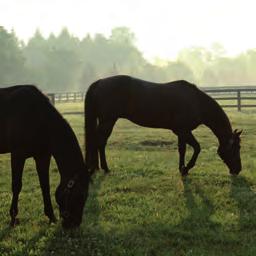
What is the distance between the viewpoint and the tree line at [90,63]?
6376 cm

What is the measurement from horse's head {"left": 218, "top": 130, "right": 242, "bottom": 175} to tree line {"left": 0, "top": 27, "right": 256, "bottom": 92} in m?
54.1

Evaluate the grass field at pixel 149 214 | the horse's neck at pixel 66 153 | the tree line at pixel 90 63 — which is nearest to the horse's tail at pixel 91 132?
the grass field at pixel 149 214

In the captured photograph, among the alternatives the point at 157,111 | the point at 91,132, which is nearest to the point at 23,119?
the point at 91,132

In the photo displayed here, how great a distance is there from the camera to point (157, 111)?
939 centimetres

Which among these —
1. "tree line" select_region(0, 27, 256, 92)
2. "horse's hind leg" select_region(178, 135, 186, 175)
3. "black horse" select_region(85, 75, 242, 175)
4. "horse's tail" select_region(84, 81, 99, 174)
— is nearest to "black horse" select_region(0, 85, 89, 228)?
"horse's tail" select_region(84, 81, 99, 174)

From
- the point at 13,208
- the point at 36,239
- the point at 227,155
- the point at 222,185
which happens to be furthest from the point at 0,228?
the point at 227,155

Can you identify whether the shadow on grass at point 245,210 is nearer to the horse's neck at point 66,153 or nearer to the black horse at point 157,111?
the black horse at point 157,111

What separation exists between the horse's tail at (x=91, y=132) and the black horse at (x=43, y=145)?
2.79 m

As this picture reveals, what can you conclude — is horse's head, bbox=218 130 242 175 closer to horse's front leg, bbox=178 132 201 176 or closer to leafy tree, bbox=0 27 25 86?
horse's front leg, bbox=178 132 201 176

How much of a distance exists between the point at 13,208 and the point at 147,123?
4339 mm

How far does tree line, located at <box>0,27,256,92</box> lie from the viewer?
63.8 metres

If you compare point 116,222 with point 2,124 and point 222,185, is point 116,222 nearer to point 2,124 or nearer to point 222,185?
point 2,124

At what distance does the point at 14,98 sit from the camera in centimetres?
593

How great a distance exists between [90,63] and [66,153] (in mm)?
71128
